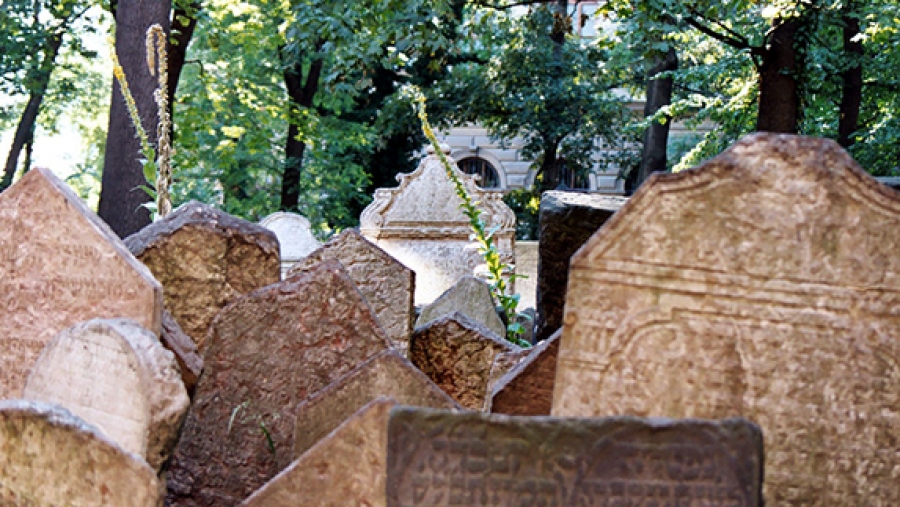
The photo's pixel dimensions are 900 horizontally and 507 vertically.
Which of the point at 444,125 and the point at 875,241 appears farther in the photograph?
the point at 444,125

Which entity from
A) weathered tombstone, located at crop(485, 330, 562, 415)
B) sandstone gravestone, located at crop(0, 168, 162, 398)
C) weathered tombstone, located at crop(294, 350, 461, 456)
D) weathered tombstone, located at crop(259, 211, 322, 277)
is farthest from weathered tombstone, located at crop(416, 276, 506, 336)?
weathered tombstone, located at crop(259, 211, 322, 277)

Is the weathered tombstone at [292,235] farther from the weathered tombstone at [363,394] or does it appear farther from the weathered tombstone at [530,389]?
the weathered tombstone at [363,394]

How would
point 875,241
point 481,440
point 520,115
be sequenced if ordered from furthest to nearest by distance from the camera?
point 520,115, point 875,241, point 481,440

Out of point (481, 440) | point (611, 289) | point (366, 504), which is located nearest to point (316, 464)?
point (366, 504)

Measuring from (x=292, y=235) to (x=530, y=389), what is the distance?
1114 cm

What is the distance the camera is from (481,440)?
9.85 ft

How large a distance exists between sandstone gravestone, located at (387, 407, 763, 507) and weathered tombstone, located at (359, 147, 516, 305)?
30.7ft

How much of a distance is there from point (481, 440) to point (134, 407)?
4.01 feet

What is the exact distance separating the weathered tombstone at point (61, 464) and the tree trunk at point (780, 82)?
9.00 m

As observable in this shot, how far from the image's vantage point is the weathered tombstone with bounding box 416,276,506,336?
7574 mm

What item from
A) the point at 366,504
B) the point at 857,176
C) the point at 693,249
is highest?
the point at 857,176

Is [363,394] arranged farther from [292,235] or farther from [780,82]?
[292,235]

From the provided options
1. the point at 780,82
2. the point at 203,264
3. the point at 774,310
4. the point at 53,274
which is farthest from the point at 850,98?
the point at 53,274

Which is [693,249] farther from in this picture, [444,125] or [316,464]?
[444,125]
